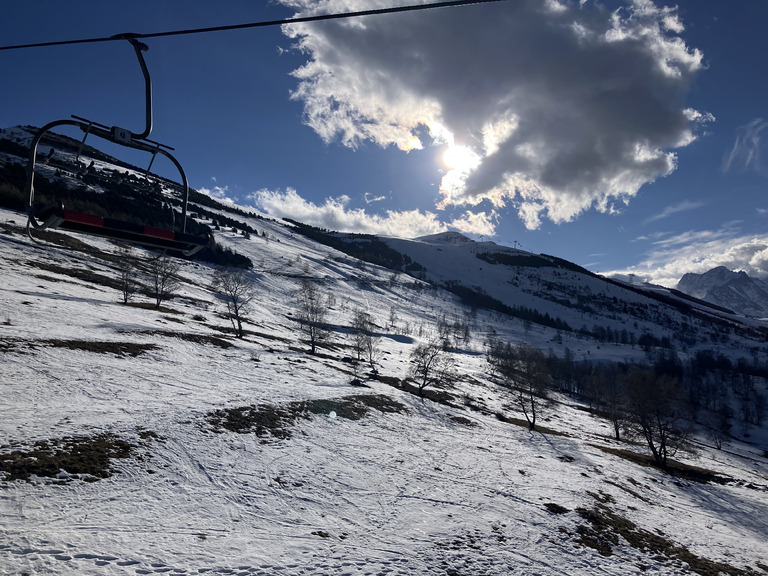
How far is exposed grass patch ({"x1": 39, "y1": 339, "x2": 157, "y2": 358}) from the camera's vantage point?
3388 cm

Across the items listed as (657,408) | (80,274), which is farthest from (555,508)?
(80,274)

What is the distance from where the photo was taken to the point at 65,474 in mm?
16359

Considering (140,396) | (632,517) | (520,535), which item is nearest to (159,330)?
(140,396)

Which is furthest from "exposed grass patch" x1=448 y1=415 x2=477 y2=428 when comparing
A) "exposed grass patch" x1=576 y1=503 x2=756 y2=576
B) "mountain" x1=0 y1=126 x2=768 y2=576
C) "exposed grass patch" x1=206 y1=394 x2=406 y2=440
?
"exposed grass patch" x1=576 y1=503 x2=756 y2=576

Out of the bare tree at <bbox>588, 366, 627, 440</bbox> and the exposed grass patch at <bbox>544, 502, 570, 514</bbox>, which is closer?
the exposed grass patch at <bbox>544, 502, 570, 514</bbox>

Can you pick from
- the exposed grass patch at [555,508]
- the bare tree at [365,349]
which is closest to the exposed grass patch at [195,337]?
the bare tree at [365,349]

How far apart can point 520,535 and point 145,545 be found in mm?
18956

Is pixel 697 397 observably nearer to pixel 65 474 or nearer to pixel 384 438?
pixel 384 438

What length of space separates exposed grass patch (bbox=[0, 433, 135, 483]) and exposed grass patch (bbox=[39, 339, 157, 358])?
773 inches

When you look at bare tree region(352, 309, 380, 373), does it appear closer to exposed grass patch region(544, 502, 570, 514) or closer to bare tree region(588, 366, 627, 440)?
exposed grass patch region(544, 502, 570, 514)

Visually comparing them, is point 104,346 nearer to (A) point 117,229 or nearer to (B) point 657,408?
(A) point 117,229

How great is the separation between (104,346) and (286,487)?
97.3 feet

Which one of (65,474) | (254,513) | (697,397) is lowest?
(697,397)

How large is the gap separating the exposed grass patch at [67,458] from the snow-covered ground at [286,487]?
1.99 ft
